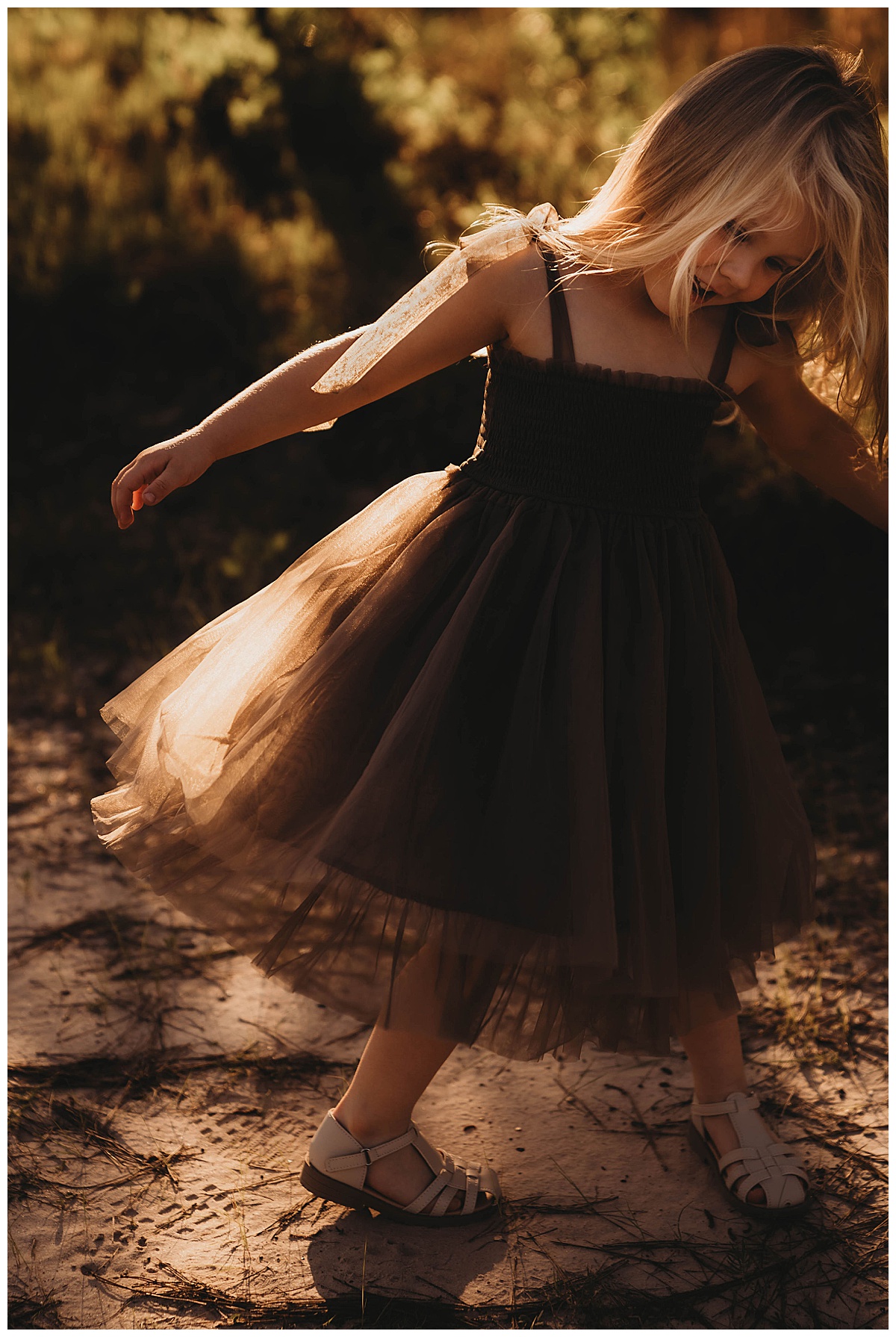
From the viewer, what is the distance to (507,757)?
1402 millimetres

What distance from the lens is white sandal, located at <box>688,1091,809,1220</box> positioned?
5.51 ft

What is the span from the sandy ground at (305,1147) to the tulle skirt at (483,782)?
367mm

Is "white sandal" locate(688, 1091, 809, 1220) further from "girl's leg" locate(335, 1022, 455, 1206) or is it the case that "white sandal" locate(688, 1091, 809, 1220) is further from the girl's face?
the girl's face

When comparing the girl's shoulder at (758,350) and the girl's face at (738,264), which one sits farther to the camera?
the girl's shoulder at (758,350)

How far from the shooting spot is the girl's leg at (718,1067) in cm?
174

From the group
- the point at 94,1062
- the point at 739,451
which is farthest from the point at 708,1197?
the point at 739,451

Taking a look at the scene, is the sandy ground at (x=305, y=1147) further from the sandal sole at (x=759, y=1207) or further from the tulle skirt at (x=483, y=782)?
the tulle skirt at (x=483, y=782)

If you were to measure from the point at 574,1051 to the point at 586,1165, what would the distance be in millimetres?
450

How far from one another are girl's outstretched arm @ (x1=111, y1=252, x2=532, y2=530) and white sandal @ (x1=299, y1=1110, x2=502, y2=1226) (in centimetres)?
96

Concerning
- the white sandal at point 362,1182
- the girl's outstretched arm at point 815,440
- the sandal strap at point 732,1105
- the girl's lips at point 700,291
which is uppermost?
the girl's lips at point 700,291

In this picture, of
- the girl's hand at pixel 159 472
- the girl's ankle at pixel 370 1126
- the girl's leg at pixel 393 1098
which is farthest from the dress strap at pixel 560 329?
the girl's ankle at pixel 370 1126

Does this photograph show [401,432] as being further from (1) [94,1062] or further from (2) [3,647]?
(1) [94,1062]

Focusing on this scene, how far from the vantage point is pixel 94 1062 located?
195cm

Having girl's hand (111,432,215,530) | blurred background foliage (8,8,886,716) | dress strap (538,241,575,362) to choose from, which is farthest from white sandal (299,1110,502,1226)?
blurred background foliage (8,8,886,716)
